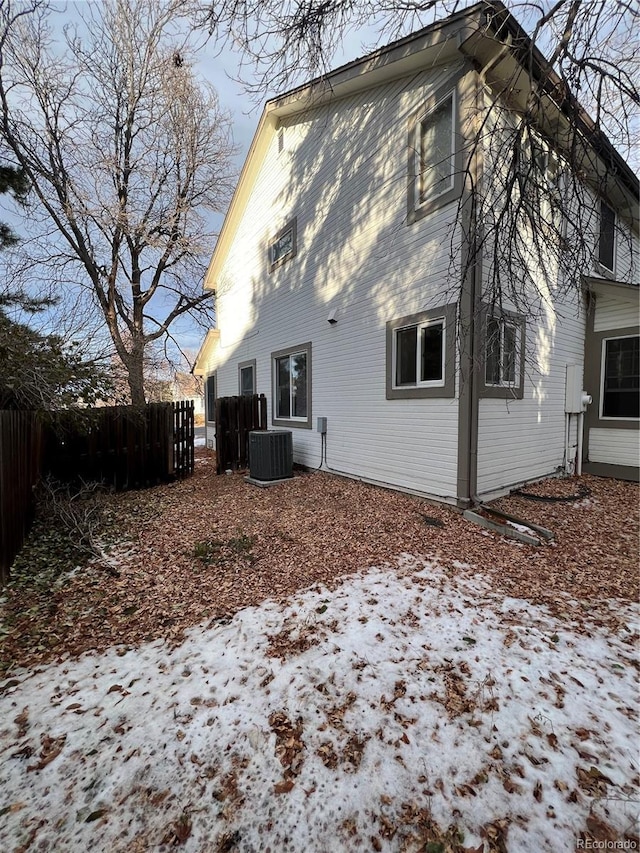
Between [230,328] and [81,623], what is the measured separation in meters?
11.0

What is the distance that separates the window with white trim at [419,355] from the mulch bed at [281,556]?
1989 millimetres

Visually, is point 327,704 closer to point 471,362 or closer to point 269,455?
point 471,362

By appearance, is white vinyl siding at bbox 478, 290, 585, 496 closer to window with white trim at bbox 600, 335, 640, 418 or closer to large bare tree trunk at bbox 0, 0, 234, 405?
window with white trim at bbox 600, 335, 640, 418

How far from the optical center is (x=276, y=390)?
32.7 feet

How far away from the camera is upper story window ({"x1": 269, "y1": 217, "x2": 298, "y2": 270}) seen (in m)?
9.05

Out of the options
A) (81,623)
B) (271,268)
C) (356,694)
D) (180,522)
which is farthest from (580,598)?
(271,268)

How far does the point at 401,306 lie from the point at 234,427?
490cm

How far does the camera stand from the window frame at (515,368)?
17.0 ft

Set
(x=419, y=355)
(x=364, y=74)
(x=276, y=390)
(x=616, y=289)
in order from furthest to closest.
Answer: (x=276, y=390)
(x=616, y=289)
(x=364, y=74)
(x=419, y=355)

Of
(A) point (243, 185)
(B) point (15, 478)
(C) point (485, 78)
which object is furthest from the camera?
(A) point (243, 185)

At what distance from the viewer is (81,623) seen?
288 cm

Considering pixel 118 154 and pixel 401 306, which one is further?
pixel 118 154

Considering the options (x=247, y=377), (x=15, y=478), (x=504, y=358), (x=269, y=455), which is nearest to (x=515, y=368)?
(x=504, y=358)

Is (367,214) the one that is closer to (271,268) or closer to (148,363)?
(271,268)
